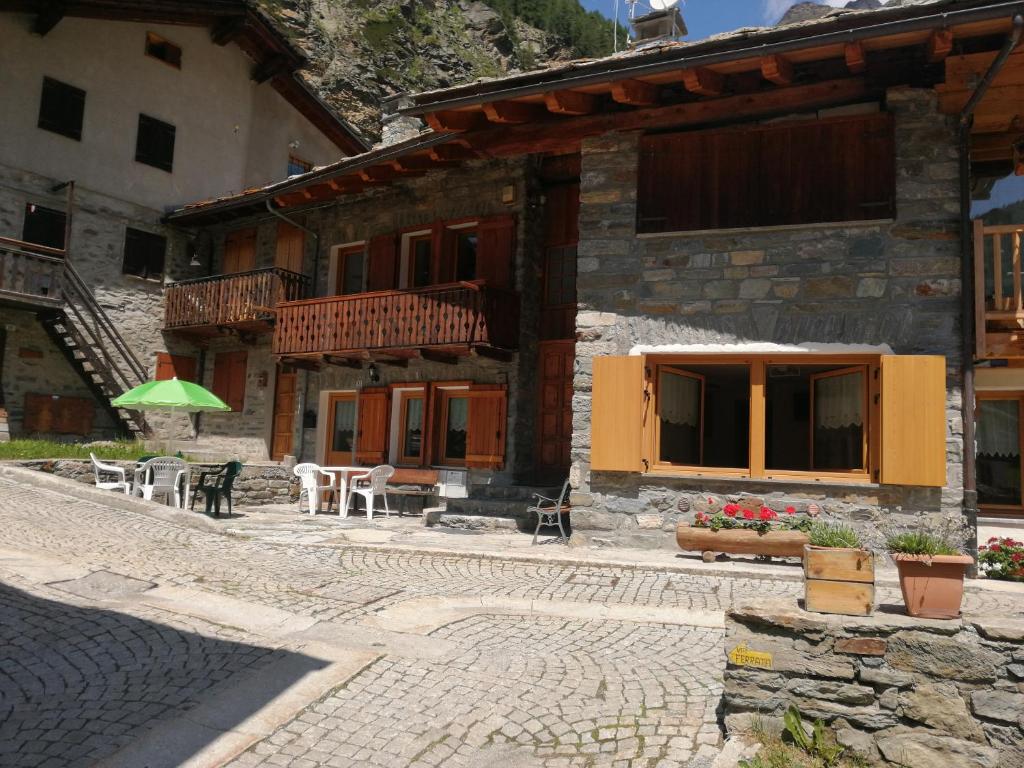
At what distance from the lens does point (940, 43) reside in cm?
721

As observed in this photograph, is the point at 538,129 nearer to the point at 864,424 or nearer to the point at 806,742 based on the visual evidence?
the point at 864,424

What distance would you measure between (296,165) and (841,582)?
2073 cm

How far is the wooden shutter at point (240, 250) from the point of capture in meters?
17.5

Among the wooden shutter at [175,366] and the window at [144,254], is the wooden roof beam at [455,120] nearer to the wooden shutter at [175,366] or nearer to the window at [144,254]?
the wooden shutter at [175,366]

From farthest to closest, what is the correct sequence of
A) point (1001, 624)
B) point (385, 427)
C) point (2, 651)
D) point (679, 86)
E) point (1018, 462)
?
point (385, 427)
point (1018, 462)
point (679, 86)
point (2, 651)
point (1001, 624)

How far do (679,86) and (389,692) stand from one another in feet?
25.3

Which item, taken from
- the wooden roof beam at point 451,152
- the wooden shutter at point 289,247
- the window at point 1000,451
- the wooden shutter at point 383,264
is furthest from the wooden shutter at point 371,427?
the window at point 1000,451

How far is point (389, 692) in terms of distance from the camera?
4.19m

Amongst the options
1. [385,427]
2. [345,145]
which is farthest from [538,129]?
[345,145]

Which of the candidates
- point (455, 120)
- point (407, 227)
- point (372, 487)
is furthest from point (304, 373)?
point (455, 120)

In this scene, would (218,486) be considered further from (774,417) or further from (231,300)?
(774,417)

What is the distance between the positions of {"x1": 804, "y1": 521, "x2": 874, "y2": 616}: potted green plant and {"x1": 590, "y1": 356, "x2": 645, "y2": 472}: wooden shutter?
498cm

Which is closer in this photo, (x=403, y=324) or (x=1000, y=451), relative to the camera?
(x=1000, y=451)

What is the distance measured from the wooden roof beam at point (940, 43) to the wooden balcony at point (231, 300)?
11503 mm
